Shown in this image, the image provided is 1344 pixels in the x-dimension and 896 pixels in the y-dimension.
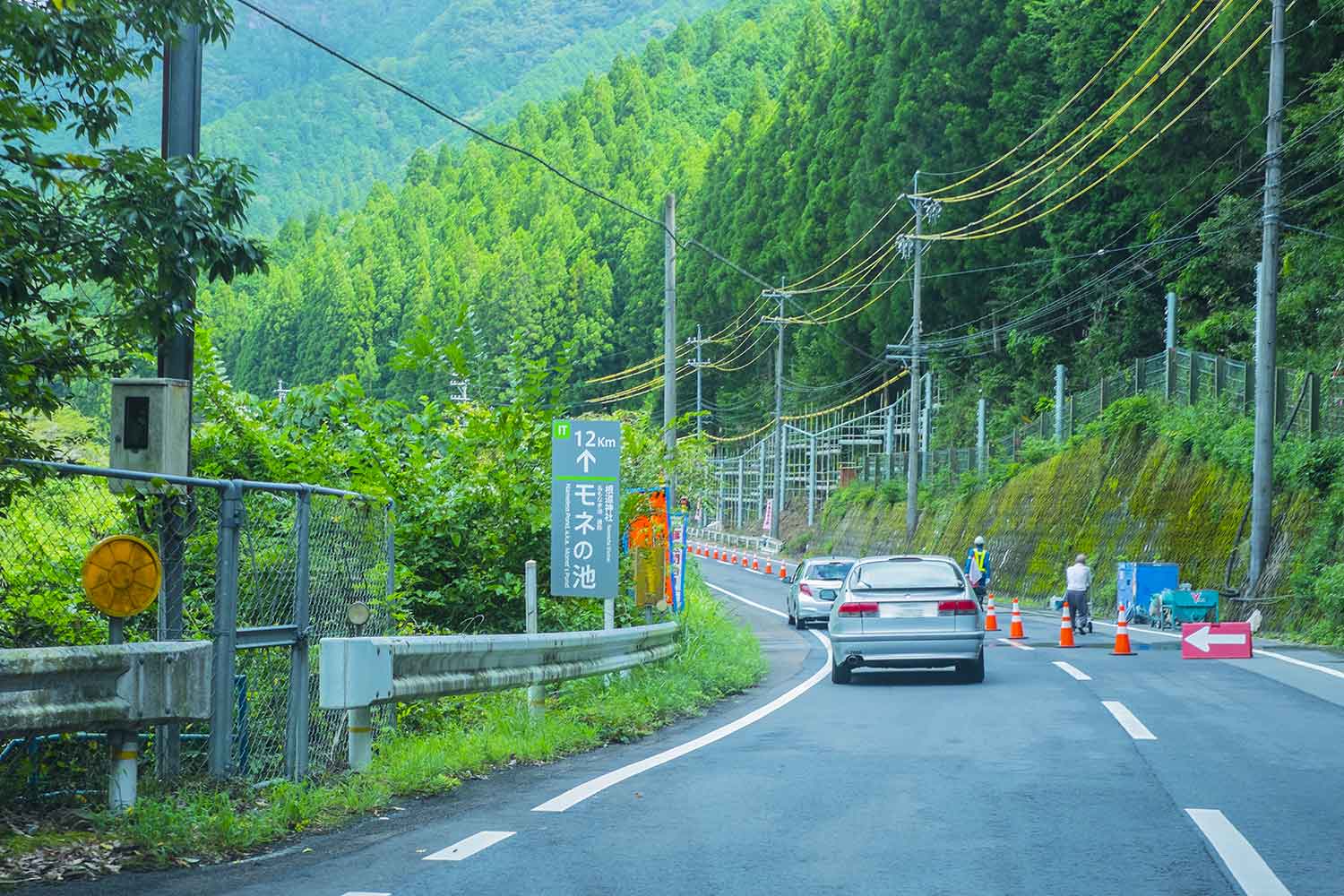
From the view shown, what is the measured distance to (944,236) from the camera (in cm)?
5584

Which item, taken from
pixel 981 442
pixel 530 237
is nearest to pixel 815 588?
pixel 981 442

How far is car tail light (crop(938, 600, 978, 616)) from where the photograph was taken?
16844mm

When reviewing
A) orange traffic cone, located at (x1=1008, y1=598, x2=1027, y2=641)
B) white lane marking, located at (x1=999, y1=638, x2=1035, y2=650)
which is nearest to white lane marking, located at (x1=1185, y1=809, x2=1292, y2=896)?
white lane marking, located at (x1=999, y1=638, x2=1035, y2=650)

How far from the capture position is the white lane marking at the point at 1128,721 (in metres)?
11.8

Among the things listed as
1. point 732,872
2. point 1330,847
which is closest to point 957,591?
point 1330,847

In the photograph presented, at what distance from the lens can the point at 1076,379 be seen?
2071 inches

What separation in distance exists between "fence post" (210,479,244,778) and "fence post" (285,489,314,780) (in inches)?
23.5

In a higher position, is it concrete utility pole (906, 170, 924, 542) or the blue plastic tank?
concrete utility pole (906, 170, 924, 542)

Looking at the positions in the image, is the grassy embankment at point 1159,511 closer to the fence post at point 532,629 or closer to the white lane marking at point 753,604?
the white lane marking at point 753,604

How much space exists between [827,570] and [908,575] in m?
15.0

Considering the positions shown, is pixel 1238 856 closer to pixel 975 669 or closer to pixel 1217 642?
pixel 975 669

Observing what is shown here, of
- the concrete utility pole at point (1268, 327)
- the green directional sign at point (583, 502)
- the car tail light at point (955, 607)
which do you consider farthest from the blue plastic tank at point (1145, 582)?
the green directional sign at point (583, 502)

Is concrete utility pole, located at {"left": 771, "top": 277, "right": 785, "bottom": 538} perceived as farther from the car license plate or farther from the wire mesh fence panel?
the wire mesh fence panel

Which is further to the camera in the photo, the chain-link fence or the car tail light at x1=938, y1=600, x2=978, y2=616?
the car tail light at x1=938, y1=600, x2=978, y2=616
